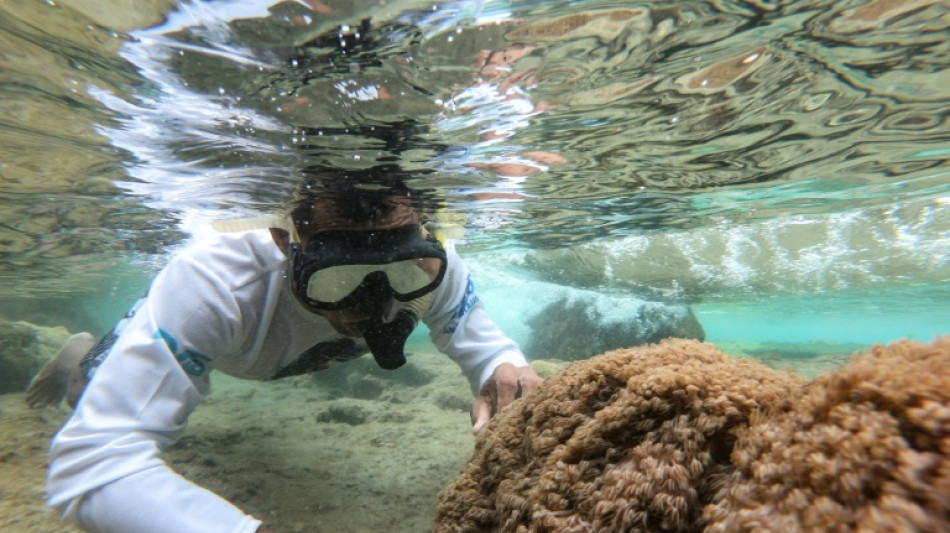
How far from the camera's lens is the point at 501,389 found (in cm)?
400

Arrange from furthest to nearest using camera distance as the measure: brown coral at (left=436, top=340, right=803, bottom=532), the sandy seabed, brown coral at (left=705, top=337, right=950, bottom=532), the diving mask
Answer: the sandy seabed < the diving mask < brown coral at (left=436, top=340, right=803, bottom=532) < brown coral at (left=705, top=337, right=950, bottom=532)

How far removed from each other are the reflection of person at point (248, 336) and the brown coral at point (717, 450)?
1.67 metres

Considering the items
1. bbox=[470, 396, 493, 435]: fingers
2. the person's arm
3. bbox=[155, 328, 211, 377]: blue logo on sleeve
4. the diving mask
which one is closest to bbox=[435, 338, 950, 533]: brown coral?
bbox=[470, 396, 493, 435]: fingers

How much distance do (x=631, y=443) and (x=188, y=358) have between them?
329 cm

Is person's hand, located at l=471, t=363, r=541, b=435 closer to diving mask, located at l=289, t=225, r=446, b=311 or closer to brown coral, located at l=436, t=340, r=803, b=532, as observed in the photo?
diving mask, located at l=289, t=225, r=446, b=311

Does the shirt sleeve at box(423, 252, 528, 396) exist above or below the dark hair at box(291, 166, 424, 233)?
below

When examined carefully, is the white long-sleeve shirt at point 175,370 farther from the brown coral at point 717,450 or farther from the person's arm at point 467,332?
the brown coral at point 717,450

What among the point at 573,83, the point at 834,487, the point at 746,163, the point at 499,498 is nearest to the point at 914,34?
the point at 573,83

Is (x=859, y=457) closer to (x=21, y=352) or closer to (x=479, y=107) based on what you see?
(x=479, y=107)

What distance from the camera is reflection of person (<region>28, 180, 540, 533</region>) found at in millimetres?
2662

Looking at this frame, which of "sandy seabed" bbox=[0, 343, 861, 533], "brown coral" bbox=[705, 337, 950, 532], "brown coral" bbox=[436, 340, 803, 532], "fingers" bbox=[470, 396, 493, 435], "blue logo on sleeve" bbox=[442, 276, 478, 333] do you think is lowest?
"sandy seabed" bbox=[0, 343, 861, 533]

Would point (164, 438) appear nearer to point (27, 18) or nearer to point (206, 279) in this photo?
point (206, 279)

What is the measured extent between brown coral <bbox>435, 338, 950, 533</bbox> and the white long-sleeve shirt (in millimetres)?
1797

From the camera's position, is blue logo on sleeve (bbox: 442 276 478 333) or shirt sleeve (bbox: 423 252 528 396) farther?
blue logo on sleeve (bbox: 442 276 478 333)
